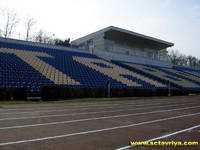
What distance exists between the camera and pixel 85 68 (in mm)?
30797

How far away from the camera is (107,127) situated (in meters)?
8.59

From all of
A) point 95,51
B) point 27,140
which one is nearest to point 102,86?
point 95,51

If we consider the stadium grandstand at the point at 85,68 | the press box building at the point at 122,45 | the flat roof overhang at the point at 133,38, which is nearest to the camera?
the stadium grandstand at the point at 85,68

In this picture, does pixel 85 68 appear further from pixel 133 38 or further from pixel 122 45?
pixel 133 38

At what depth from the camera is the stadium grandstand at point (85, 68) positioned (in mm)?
21953

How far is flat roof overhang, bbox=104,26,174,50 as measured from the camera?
42719 millimetres

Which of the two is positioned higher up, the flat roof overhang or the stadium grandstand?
the flat roof overhang

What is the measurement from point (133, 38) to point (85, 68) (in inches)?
746

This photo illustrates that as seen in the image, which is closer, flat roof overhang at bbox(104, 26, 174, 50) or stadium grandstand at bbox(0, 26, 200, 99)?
stadium grandstand at bbox(0, 26, 200, 99)

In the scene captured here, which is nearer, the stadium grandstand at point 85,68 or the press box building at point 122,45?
the stadium grandstand at point 85,68

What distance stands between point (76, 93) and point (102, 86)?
432 cm

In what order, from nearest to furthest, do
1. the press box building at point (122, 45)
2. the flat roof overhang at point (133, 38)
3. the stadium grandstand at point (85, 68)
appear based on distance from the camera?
the stadium grandstand at point (85, 68)
the press box building at point (122, 45)
the flat roof overhang at point (133, 38)

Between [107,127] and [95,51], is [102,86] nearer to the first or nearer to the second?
[95,51]

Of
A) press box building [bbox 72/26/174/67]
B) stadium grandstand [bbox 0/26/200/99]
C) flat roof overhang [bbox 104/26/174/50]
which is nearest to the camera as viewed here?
stadium grandstand [bbox 0/26/200/99]
